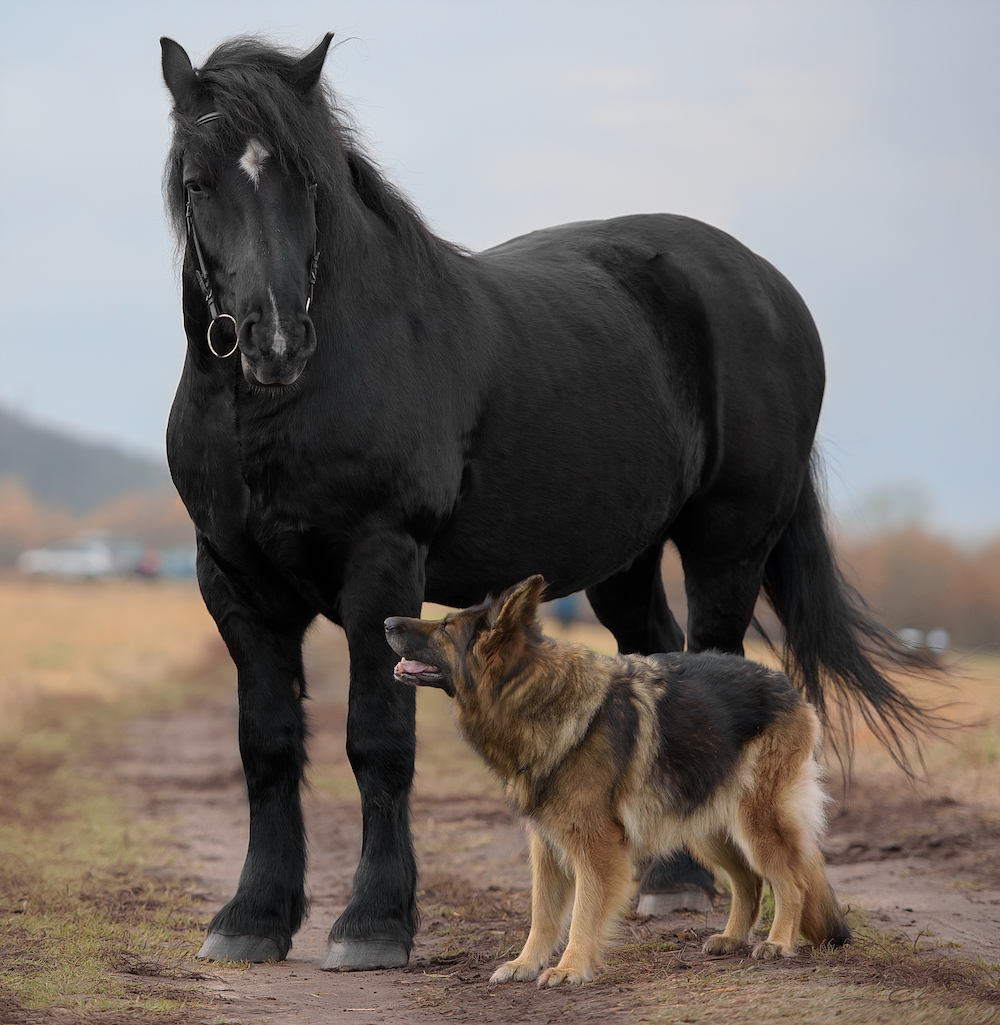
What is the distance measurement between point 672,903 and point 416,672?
2.35m

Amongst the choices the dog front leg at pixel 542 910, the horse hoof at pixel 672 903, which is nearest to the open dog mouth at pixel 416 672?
the dog front leg at pixel 542 910

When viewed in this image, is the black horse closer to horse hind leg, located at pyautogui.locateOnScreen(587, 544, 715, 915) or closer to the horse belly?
the horse belly

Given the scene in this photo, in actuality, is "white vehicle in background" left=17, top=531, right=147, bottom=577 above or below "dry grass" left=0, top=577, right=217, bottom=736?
above

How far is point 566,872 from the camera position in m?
4.79

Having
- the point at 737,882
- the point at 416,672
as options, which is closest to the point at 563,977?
the point at 737,882

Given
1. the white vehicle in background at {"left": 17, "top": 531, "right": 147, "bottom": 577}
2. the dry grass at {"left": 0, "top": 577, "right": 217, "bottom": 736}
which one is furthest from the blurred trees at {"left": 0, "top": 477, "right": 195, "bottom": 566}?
the dry grass at {"left": 0, "top": 577, "right": 217, "bottom": 736}

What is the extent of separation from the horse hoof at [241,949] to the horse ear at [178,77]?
11.3 ft

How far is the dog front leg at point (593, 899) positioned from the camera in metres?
4.49

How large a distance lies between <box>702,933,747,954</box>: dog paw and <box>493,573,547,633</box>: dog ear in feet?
5.13

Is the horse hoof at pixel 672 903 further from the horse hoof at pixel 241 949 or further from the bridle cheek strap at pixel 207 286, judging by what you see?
the bridle cheek strap at pixel 207 286

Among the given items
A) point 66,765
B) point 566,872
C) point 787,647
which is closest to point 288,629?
point 566,872

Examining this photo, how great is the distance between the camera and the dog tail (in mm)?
4855

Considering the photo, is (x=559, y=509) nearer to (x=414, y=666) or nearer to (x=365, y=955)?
(x=414, y=666)

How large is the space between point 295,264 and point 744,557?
10.6ft
